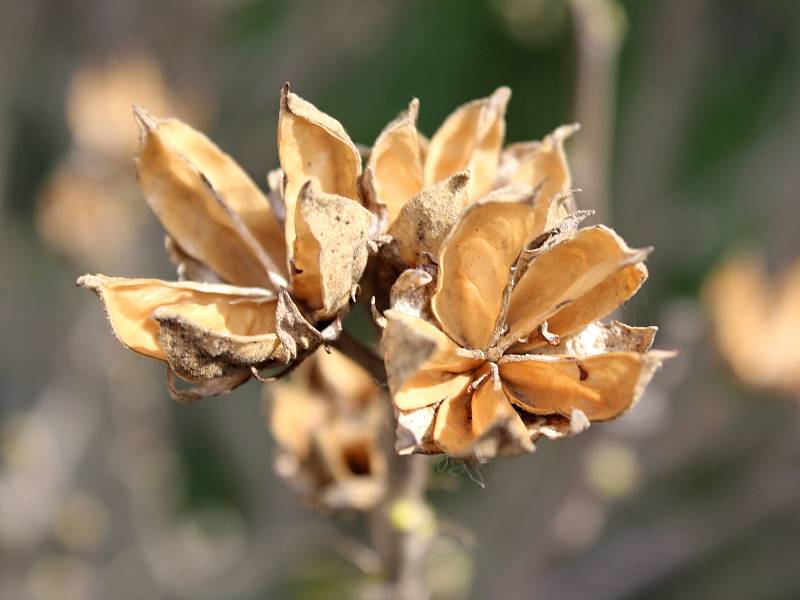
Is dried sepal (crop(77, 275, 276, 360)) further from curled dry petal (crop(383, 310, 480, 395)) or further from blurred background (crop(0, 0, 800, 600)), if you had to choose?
blurred background (crop(0, 0, 800, 600))

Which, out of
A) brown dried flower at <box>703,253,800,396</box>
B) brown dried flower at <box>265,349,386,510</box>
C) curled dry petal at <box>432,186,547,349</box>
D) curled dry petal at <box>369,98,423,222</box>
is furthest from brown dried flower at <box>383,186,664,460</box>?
brown dried flower at <box>703,253,800,396</box>

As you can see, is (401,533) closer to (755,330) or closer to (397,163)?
(397,163)

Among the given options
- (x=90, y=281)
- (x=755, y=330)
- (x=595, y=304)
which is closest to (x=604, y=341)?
(x=595, y=304)

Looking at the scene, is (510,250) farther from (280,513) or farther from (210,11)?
(210,11)

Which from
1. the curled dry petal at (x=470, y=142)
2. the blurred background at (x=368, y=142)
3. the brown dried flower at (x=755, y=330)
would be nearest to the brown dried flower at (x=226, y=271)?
the curled dry petal at (x=470, y=142)

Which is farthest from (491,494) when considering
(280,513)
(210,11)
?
(210,11)

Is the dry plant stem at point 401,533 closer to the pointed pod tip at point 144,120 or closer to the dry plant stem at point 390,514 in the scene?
the dry plant stem at point 390,514

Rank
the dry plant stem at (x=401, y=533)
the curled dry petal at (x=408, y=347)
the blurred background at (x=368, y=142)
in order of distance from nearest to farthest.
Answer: the curled dry petal at (x=408, y=347) → the dry plant stem at (x=401, y=533) → the blurred background at (x=368, y=142)
